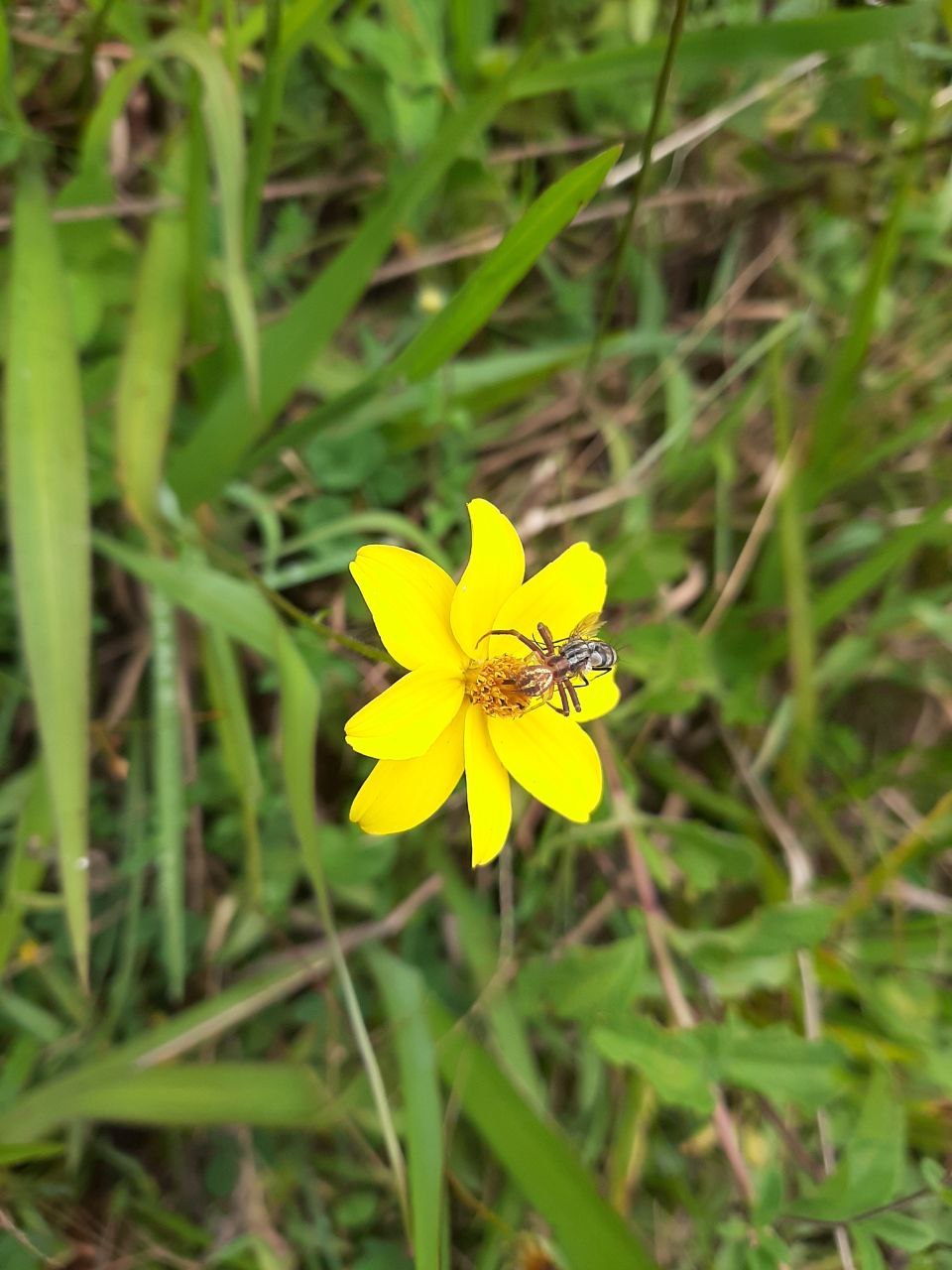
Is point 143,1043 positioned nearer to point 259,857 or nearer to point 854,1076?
point 259,857

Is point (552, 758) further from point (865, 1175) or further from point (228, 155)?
point (228, 155)

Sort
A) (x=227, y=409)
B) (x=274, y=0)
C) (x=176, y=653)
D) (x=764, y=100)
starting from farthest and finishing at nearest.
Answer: (x=764, y=100) → (x=176, y=653) → (x=227, y=409) → (x=274, y=0)

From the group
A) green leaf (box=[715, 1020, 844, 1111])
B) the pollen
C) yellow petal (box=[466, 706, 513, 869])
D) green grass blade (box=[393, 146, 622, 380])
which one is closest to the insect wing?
the pollen

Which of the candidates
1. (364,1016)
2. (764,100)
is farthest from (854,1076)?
(764,100)

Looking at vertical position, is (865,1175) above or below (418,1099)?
below

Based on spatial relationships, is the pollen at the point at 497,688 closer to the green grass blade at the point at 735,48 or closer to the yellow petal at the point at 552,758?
the yellow petal at the point at 552,758

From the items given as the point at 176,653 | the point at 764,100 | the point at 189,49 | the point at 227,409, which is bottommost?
the point at 176,653

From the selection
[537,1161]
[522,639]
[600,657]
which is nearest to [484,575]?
[522,639]
